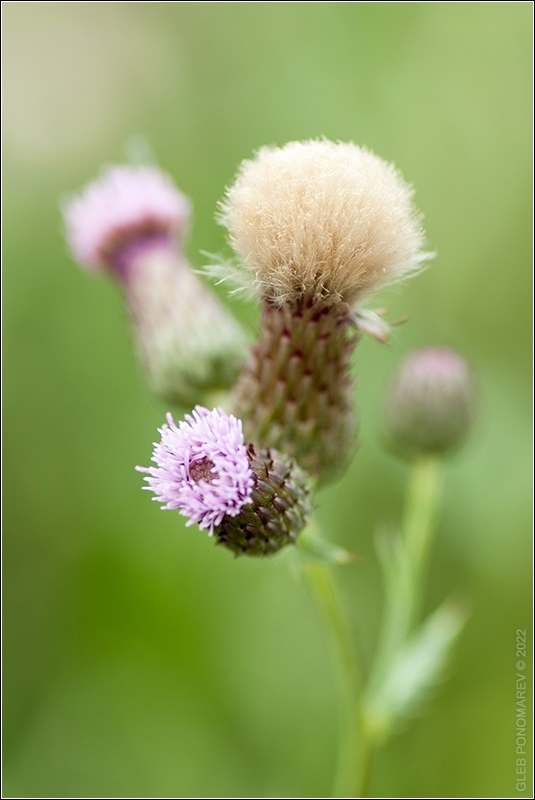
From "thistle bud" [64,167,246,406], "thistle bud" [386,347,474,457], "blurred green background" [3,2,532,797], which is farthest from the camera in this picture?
"blurred green background" [3,2,532,797]

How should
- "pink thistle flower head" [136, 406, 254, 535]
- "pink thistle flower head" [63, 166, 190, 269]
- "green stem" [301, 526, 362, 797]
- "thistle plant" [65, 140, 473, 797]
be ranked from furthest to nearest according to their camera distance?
1. "pink thistle flower head" [63, 166, 190, 269]
2. "green stem" [301, 526, 362, 797]
3. "thistle plant" [65, 140, 473, 797]
4. "pink thistle flower head" [136, 406, 254, 535]

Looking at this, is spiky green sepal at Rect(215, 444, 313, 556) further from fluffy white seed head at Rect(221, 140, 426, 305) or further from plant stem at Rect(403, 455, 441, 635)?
plant stem at Rect(403, 455, 441, 635)

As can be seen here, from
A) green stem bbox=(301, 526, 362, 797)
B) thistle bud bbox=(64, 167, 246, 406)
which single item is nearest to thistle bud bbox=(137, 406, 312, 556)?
green stem bbox=(301, 526, 362, 797)

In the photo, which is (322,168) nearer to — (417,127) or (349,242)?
(349,242)

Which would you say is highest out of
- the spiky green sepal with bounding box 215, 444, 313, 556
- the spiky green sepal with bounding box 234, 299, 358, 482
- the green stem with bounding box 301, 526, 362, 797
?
the spiky green sepal with bounding box 234, 299, 358, 482

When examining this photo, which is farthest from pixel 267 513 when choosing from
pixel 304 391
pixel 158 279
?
pixel 158 279

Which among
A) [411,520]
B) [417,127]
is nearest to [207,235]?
[417,127]

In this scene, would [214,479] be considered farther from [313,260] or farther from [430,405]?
[430,405]
